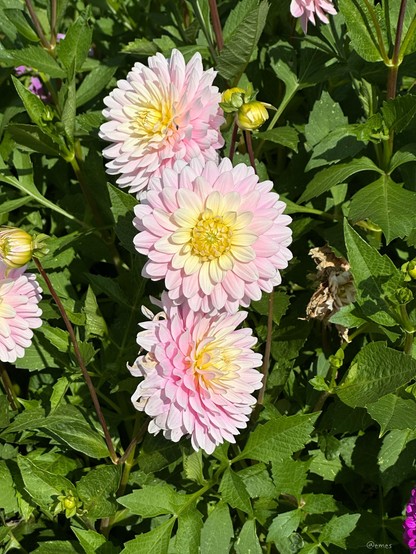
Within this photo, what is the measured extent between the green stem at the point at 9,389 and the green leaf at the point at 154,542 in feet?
1.91

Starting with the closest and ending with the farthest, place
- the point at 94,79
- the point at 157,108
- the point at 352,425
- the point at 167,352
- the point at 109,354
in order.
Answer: the point at 167,352 < the point at 157,108 < the point at 352,425 < the point at 109,354 < the point at 94,79

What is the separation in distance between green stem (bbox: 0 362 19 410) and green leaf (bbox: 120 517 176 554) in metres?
0.58

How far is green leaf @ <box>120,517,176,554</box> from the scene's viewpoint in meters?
1.64

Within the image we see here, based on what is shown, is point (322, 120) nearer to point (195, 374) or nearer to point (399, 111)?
point (399, 111)

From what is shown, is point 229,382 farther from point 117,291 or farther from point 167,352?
point 117,291

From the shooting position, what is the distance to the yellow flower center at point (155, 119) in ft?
5.42

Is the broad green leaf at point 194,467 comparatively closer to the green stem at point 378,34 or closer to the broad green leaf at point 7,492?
the broad green leaf at point 7,492

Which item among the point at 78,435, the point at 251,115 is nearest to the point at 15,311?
the point at 78,435

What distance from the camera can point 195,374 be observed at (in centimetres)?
152

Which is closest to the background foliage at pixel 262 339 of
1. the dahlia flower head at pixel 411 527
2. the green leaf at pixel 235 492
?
the green leaf at pixel 235 492

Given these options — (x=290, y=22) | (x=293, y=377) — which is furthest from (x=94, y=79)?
(x=293, y=377)

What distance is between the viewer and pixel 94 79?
227cm

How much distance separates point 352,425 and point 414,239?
476 millimetres

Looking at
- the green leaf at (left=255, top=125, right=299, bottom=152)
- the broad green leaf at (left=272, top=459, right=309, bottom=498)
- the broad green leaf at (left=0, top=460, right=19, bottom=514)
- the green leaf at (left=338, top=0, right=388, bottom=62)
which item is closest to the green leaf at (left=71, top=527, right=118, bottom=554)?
the broad green leaf at (left=0, top=460, right=19, bottom=514)
